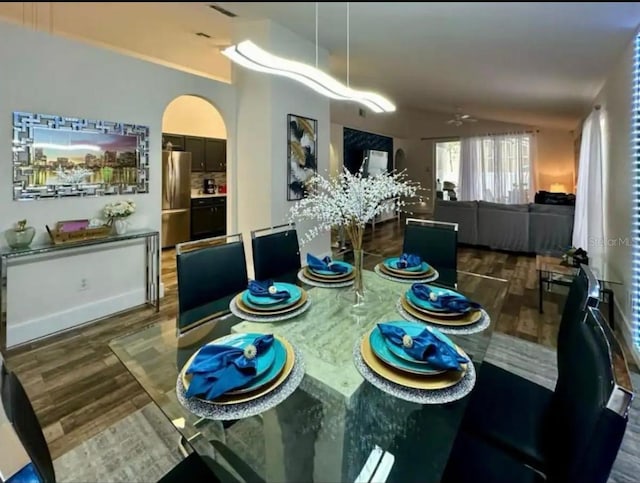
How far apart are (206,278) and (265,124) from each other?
2570 mm

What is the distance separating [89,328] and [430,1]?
3890 millimetres

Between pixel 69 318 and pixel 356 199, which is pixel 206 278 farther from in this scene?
pixel 69 318

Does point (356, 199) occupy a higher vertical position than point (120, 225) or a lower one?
higher

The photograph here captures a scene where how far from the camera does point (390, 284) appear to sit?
6.77 ft

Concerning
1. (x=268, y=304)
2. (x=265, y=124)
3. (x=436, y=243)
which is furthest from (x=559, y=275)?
(x=265, y=124)

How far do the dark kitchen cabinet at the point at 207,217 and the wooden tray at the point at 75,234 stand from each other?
10.8 feet

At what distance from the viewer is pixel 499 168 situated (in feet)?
29.7

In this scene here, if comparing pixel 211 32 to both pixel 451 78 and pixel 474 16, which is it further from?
pixel 451 78

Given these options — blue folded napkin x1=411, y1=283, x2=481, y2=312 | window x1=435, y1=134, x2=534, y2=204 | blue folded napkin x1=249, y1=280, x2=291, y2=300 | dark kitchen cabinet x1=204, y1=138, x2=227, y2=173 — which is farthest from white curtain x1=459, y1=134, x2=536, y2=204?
blue folded napkin x1=249, y1=280, x2=291, y2=300

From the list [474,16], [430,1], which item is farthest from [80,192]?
[474,16]

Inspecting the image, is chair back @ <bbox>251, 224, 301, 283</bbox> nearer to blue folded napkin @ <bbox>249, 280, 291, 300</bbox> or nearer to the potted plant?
blue folded napkin @ <bbox>249, 280, 291, 300</bbox>

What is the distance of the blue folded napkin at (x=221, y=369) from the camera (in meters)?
0.97

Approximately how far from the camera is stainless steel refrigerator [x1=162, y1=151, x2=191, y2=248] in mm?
5766

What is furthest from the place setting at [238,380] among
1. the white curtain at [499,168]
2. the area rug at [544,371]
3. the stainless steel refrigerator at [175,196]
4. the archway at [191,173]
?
the white curtain at [499,168]
